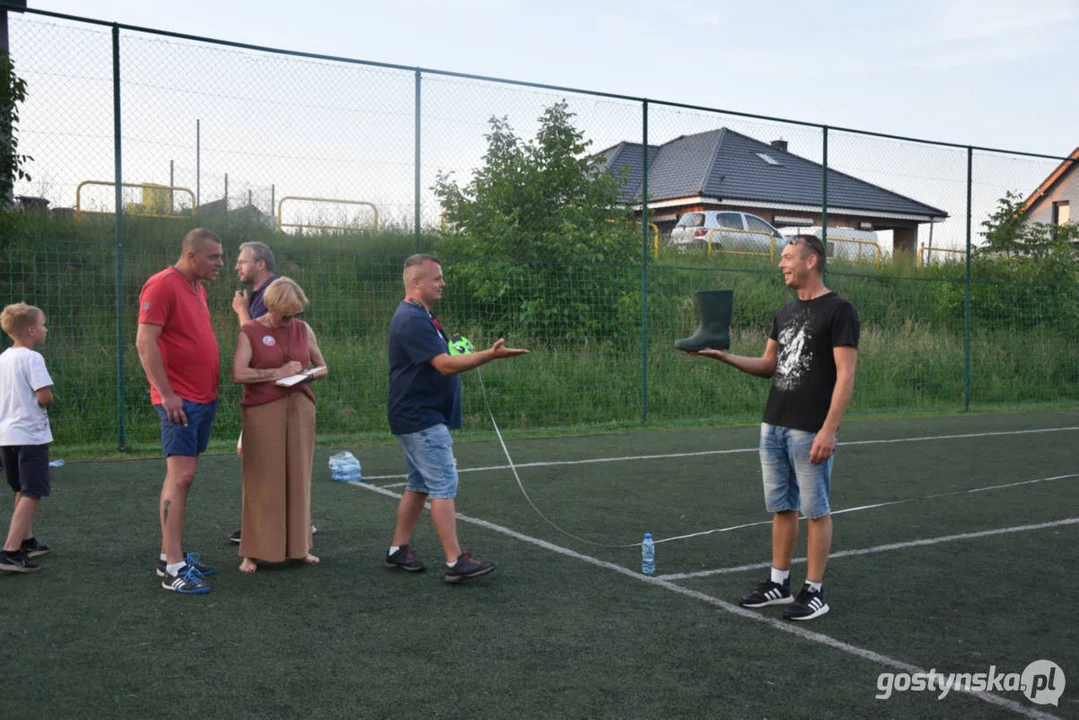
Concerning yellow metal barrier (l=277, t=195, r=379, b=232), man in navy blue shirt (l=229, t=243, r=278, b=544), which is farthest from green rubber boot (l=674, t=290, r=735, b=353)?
yellow metal barrier (l=277, t=195, r=379, b=232)

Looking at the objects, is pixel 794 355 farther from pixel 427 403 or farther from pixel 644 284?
pixel 644 284

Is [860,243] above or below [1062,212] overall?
below

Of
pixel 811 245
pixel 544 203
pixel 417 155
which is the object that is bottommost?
pixel 811 245

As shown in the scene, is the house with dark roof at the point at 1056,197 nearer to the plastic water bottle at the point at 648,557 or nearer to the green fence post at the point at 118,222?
the plastic water bottle at the point at 648,557

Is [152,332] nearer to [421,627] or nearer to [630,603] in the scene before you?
[421,627]

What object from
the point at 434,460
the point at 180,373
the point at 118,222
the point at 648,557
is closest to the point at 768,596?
the point at 648,557

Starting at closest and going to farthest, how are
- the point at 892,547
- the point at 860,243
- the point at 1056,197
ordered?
the point at 892,547 < the point at 1056,197 < the point at 860,243

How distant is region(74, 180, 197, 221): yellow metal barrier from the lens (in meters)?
10.7

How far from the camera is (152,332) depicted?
198 inches

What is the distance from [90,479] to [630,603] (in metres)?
5.55

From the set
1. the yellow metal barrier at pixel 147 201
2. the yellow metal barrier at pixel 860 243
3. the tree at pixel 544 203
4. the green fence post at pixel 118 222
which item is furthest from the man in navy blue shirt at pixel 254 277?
the yellow metal barrier at pixel 860 243

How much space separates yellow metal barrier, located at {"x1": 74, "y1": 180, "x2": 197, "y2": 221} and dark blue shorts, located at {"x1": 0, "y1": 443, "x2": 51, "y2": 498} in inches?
207

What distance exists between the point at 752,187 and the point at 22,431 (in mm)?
20770

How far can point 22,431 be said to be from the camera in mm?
5543
